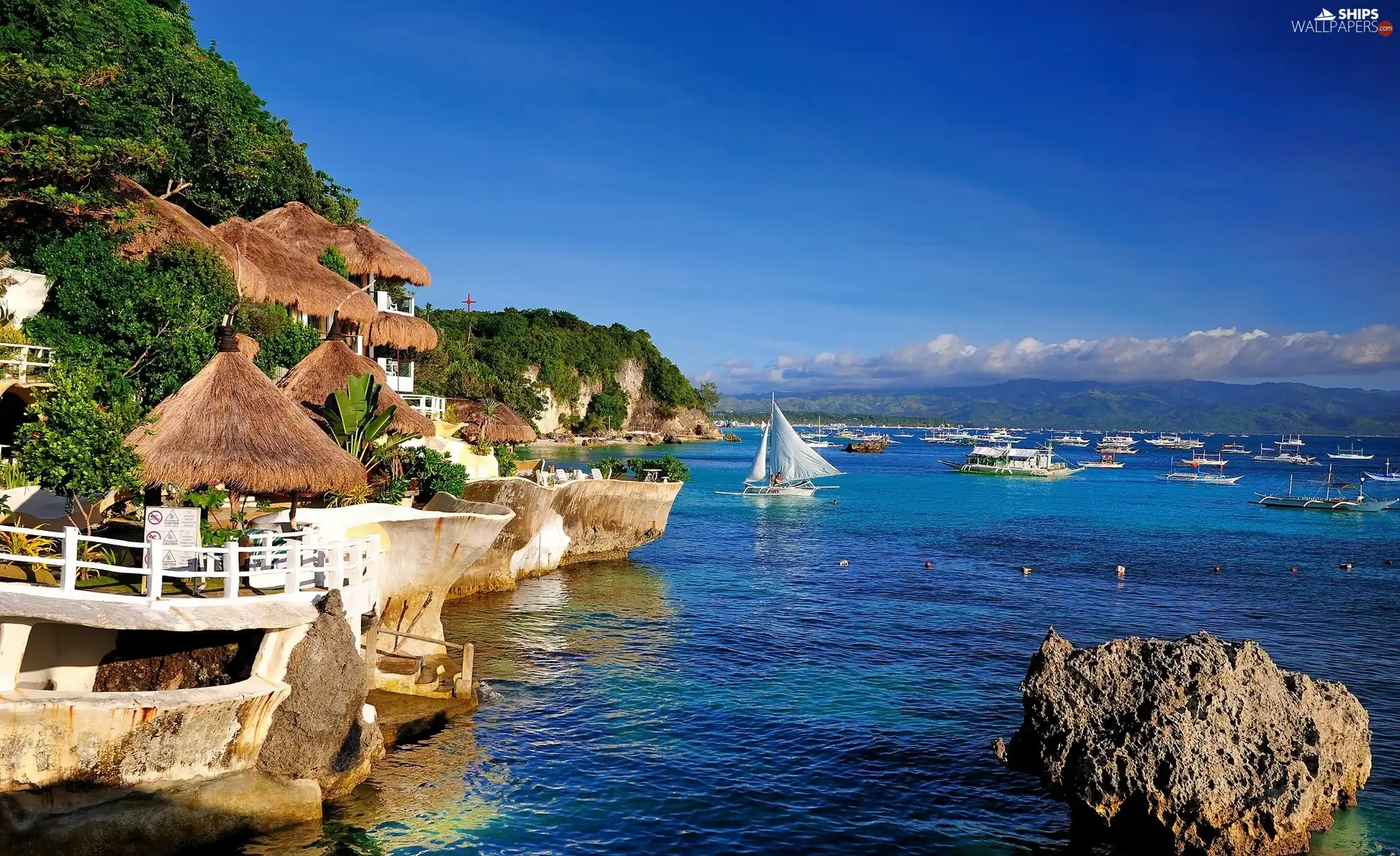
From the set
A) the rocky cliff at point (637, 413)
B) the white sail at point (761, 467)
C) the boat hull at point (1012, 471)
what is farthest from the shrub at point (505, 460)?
the rocky cliff at point (637, 413)

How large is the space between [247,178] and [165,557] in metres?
26.2

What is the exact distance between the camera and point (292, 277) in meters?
30.5

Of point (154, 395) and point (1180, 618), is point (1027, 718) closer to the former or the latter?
point (1180, 618)

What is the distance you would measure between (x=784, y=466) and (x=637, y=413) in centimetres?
9970

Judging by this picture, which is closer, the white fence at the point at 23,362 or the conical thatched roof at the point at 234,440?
the conical thatched roof at the point at 234,440

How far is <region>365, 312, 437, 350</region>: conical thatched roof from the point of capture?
34750 mm

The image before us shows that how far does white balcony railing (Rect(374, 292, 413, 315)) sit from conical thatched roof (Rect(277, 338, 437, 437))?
10.5 metres

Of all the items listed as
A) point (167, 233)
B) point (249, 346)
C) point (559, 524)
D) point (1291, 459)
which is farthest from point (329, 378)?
point (1291, 459)

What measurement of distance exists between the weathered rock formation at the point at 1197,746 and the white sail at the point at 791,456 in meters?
56.0

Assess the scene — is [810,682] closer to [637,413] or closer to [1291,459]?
[637,413]

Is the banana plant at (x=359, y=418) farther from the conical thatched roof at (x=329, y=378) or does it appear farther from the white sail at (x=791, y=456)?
the white sail at (x=791, y=456)

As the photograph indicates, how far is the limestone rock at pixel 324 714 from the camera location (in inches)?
499

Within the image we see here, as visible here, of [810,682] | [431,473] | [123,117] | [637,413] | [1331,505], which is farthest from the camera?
[637,413]

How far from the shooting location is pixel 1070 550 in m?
45.6
